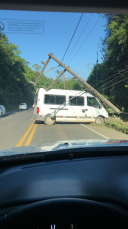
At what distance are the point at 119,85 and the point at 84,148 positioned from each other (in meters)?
20.5

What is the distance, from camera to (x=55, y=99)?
1569 centimetres

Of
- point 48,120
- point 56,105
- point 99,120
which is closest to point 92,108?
point 99,120

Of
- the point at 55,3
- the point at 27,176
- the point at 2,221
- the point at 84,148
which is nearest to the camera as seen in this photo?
the point at 2,221

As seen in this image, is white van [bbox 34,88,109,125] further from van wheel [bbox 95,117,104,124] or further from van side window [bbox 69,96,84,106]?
van wheel [bbox 95,117,104,124]

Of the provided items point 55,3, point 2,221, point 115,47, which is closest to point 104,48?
point 115,47

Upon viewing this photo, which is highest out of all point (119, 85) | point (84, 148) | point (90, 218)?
point (119, 85)

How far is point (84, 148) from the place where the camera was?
11.5ft

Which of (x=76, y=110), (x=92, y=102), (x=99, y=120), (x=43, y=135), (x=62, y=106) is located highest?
(x=92, y=102)

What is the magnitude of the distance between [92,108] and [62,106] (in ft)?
7.76

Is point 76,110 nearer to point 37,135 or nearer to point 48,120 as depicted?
point 48,120

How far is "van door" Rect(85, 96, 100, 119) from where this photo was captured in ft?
53.3

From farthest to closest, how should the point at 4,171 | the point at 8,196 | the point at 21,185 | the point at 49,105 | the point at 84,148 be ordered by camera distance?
1. the point at 49,105
2. the point at 84,148
3. the point at 4,171
4. the point at 21,185
5. the point at 8,196

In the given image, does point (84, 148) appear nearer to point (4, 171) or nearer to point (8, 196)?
point (4, 171)

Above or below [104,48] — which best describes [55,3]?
below
